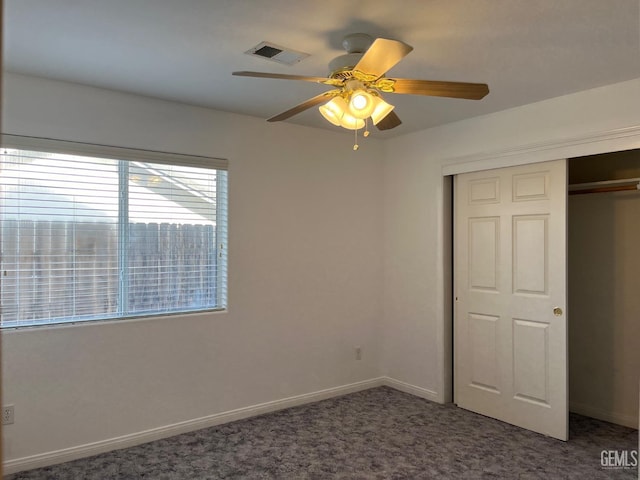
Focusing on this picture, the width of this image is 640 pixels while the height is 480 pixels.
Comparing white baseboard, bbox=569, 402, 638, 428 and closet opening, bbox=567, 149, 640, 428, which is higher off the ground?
closet opening, bbox=567, 149, 640, 428

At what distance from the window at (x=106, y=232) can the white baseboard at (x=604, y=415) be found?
306 centimetres

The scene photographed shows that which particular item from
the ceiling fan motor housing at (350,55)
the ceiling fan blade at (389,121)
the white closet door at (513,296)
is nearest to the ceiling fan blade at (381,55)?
the ceiling fan motor housing at (350,55)

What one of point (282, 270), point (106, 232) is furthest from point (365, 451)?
point (106, 232)

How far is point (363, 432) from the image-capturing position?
142 inches

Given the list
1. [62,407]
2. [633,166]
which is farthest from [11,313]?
[633,166]

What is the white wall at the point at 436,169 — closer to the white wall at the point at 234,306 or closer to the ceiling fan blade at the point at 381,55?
the white wall at the point at 234,306

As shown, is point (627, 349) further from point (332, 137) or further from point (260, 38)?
point (260, 38)

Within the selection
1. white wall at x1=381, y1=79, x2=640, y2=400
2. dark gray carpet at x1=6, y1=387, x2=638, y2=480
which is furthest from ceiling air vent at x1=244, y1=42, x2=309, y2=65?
dark gray carpet at x1=6, y1=387, x2=638, y2=480

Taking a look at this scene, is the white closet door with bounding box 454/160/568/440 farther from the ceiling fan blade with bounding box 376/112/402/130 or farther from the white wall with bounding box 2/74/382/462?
the ceiling fan blade with bounding box 376/112/402/130

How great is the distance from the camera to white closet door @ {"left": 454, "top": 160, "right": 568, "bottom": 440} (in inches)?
138

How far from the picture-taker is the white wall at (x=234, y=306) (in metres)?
3.07

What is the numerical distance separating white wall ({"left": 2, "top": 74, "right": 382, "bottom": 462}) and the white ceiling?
1.00 feet

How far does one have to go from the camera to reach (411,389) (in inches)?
177

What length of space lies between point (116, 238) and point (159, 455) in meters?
1.49
